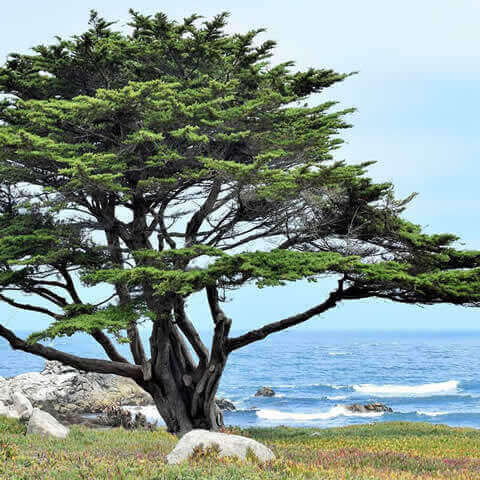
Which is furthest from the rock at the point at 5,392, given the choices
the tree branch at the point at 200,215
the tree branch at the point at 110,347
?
the tree branch at the point at 200,215

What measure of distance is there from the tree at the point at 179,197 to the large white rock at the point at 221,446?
3.60 metres

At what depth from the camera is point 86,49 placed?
44.0ft

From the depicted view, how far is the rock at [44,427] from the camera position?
1150 cm

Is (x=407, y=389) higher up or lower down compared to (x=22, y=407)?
lower down

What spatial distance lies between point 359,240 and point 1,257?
8248 millimetres

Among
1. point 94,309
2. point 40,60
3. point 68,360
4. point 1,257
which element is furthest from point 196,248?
point 40,60

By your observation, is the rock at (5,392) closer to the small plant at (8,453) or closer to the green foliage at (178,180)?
Answer: the green foliage at (178,180)

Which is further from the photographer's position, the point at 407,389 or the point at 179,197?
the point at 407,389

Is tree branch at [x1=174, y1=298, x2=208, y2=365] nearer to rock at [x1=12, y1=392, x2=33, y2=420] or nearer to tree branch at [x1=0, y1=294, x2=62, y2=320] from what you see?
tree branch at [x1=0, y1=294, x2=62, y2=320]

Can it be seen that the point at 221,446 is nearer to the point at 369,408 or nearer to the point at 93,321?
the point at 93,321

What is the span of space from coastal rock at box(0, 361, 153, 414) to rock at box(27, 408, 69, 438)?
12.3 meters

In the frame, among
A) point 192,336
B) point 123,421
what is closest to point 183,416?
point 192,336

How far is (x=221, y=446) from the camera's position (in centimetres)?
774

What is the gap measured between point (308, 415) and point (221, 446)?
24.4m
